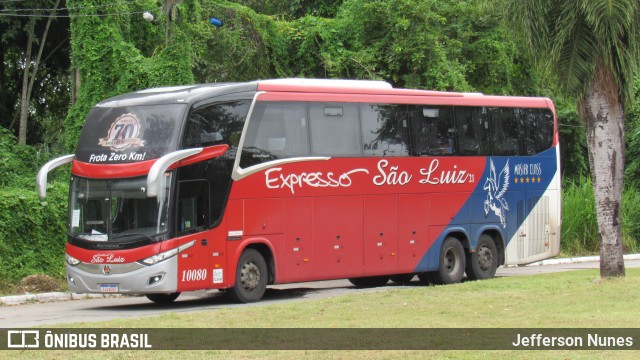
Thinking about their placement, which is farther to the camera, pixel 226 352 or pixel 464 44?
pixel 464 44

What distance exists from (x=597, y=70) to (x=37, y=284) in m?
12.0

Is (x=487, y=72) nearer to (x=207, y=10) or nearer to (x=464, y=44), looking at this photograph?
(x=464, y=44)

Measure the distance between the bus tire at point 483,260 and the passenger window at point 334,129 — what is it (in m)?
4.48

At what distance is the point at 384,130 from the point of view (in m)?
21.2

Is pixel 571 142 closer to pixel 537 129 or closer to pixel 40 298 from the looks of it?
pixel 537 129

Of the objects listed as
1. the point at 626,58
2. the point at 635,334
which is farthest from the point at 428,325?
the point at 626,58

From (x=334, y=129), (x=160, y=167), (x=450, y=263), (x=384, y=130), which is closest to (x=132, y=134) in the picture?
(x=160, y=167)

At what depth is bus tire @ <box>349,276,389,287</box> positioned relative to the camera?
23.5m

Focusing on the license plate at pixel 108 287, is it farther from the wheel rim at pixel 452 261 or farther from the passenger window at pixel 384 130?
the wheel rim at pixel 452 261

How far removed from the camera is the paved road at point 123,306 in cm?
1652

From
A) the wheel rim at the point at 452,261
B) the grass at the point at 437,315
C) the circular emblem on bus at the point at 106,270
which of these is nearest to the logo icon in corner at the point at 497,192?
the wheel rim at the point at 452,261

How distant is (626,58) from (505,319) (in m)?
6.88

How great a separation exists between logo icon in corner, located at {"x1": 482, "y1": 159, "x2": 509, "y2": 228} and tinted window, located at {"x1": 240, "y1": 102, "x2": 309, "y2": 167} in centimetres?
562

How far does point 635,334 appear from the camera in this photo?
11.5 meters
